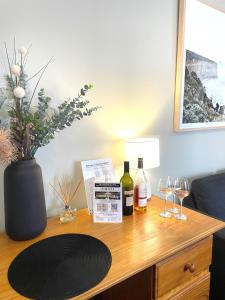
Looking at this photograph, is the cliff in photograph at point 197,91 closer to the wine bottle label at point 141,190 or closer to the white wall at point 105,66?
the white wall at point 105,66

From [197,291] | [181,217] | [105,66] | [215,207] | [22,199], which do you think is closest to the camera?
[22,199]

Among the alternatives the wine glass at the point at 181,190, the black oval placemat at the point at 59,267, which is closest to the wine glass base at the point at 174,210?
the wine glass at the point at 181,190

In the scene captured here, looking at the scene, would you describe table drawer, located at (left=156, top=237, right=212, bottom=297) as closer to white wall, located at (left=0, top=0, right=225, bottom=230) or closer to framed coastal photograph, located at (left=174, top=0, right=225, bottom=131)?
white wall, located at (left=0, top=0, right=225, bottom=230)

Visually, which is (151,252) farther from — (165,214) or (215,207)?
(215,207)

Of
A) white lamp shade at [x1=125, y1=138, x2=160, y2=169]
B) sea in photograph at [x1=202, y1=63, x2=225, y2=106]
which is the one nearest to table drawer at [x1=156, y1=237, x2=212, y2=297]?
white lamp shade at [x1=125, y1=138, x2=160, y2=169]

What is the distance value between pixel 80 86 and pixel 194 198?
1.11 meters

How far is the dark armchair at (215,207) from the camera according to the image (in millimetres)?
1438

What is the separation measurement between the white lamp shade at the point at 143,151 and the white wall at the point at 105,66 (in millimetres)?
129

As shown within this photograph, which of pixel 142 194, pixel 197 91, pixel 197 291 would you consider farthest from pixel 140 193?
pixel 197 91

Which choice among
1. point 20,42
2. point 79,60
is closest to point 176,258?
point 79,60

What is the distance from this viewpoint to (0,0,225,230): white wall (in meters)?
1.21

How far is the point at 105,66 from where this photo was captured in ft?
4.67

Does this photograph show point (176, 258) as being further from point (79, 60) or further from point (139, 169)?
point (79, 60)

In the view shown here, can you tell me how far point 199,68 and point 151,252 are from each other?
1429 millimetres
